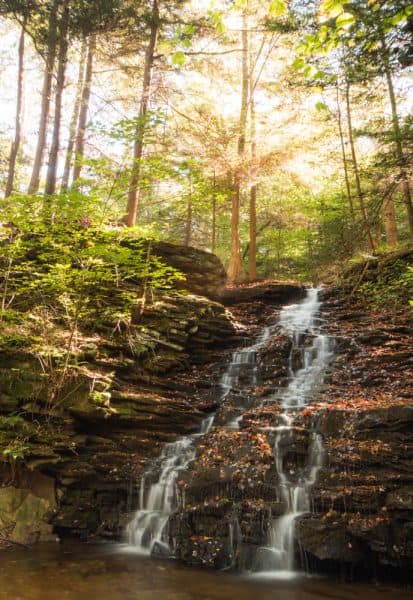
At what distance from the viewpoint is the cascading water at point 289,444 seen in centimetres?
623

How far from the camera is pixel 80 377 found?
8648mm

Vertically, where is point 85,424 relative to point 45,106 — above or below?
below

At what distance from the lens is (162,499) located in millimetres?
7531

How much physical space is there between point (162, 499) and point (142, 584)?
188 cm

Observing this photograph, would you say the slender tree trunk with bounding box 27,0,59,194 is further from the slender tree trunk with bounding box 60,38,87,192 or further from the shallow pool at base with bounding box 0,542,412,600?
the shallow pool at base with bounding box 0,542,412,600

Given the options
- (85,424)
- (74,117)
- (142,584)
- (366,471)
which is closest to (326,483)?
(366,471)

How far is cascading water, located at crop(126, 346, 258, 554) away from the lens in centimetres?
702

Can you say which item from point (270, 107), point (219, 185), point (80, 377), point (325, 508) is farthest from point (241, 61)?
point (325, 508)

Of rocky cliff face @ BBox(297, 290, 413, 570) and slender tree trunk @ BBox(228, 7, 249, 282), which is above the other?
slender tree trunk @ BBox(228, 7, 249, 282)

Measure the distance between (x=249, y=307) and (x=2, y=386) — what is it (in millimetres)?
8653

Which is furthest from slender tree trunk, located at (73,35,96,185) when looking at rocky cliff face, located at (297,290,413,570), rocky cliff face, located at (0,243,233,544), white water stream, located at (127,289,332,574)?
rocky cliff face, located at (297,290,413,570)

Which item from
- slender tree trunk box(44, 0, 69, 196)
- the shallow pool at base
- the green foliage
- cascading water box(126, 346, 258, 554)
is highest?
slender tree trunk box(44, 0, 69, 196)

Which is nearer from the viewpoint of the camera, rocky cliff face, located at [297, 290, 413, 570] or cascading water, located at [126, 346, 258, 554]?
rocky cliff face, located at [297, 290, 413, 570]

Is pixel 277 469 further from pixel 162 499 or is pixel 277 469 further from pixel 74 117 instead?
pixel 74 117
